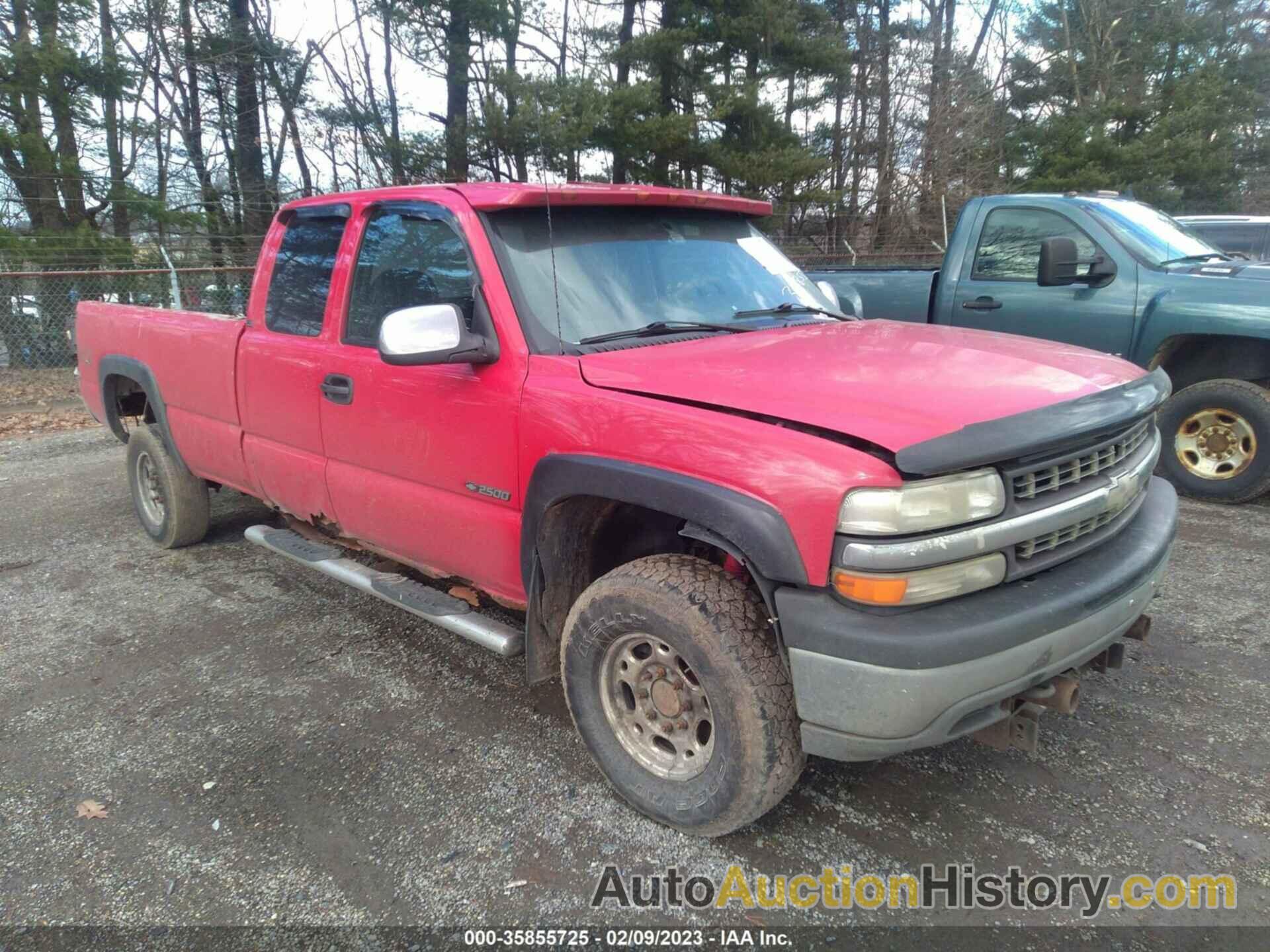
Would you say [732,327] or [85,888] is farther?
[732,327]

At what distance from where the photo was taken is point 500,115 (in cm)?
1680

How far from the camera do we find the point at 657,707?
2.59 metres

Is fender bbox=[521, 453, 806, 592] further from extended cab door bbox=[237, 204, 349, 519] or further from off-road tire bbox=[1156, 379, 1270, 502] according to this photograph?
off-road tire bbox=[1156, 379, 1270, 502]

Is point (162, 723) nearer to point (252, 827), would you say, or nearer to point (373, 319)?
point (252, 827)

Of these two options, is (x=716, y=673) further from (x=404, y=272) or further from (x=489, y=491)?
(x=404, y=272)

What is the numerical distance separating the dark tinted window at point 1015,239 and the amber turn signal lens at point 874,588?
487 cm

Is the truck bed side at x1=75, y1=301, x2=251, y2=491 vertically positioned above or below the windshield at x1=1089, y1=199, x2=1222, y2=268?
below

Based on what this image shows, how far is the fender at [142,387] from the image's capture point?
489 centimetres

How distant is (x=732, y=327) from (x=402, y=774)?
77.9 inches

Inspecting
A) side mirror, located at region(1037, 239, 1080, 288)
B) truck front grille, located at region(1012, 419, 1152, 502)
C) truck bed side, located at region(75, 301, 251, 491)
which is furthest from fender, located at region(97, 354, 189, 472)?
side mirror, located at region(1037, 239, 1080, 288)

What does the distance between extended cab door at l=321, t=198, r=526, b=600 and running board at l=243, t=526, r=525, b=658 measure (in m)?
0.12

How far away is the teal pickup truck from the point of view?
5355 mm

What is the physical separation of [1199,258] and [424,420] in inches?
222

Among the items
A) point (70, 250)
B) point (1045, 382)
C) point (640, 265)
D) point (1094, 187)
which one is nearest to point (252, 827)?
point (640, 265)
